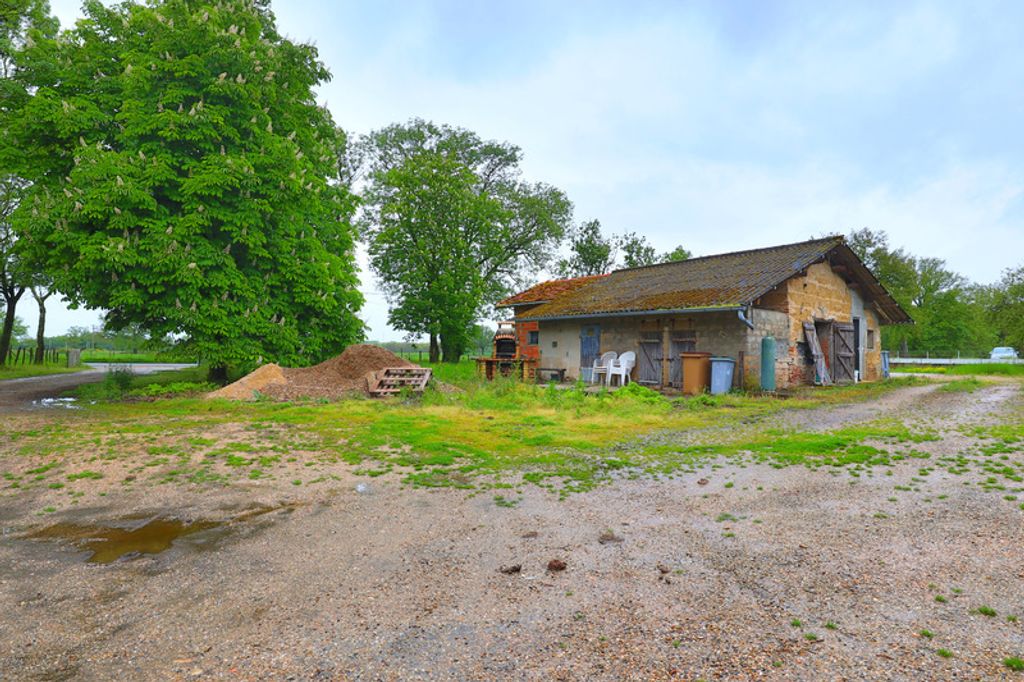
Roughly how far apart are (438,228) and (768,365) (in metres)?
20.4

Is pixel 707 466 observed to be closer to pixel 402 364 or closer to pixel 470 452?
pixel 470 452

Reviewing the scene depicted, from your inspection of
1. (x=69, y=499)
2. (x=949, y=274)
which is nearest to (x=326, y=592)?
(x=69, y=499)

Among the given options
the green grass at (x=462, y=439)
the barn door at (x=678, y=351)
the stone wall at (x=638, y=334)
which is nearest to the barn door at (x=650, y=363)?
the stone wall at (x=638, y=334)

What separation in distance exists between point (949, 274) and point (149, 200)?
66380mm

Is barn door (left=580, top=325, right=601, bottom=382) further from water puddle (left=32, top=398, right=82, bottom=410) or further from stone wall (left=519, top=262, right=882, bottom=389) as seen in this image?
water puddle (left=32, top=398, right=82, bottom=410)

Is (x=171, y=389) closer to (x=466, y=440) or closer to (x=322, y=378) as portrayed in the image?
(x=322, y=378)

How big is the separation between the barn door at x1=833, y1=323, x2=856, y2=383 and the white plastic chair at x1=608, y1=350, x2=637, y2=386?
7719mm

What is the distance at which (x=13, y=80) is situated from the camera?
16.1 metres

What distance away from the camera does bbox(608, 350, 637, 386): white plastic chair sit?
728 inches

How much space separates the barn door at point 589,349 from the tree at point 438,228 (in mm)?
11005

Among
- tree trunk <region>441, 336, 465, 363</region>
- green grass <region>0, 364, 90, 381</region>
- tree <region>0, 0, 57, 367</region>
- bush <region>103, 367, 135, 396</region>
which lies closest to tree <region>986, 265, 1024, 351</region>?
tree trunk <region>441, 336, 465, 363</region>

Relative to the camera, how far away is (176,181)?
14320 millimetres

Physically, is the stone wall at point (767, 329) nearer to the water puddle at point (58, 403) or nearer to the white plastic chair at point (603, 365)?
the white plastic chair at point (603, 365)

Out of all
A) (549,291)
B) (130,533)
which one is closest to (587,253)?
(549,291)
